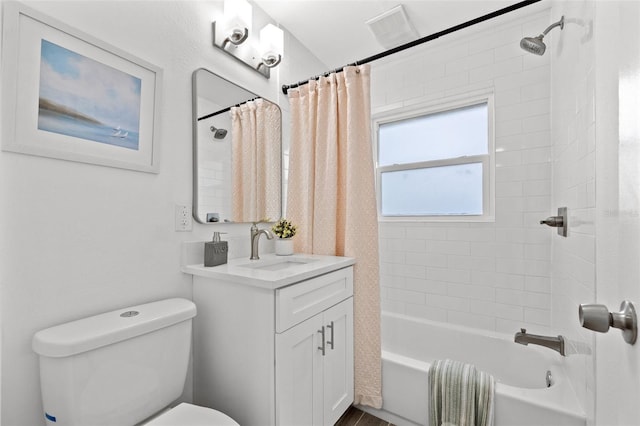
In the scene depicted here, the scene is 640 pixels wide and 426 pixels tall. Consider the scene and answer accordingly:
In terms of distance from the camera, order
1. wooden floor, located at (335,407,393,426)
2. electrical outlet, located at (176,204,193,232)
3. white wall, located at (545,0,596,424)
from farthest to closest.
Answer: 1. wooden floor, located at (335,407,393,426)
2. electrical outlet, located at (176,204,193,232)
3. white wall, located at (545,0,596,424)

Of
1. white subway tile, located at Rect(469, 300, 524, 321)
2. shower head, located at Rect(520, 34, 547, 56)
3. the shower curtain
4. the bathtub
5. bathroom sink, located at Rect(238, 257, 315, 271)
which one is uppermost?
shower head, located at Rect(520, 34, 547, 56)

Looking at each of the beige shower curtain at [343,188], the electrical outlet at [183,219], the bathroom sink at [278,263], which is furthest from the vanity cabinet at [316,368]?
the electrical outlet at [183,219]

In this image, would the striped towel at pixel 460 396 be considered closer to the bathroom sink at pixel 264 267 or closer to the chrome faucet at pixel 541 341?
the chrome faucet at pixel 541 341

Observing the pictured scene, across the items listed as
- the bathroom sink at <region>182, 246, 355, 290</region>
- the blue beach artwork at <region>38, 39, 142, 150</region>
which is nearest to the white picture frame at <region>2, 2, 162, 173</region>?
the blue beach artwork at <region>38, 39, 142, 150</region>

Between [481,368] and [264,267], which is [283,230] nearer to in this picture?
[264,267]

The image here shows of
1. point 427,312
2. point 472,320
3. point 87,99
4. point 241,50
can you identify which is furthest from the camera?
point 427,312

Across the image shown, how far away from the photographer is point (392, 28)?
2.02 m

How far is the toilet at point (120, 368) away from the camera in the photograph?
2.98 feet

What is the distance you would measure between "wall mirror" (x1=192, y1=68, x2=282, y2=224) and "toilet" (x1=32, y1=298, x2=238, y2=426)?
558 millimetres

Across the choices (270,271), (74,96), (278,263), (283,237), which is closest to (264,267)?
(278,263)

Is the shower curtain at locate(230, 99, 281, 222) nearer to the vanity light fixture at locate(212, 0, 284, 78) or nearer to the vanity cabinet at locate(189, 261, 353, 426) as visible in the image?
the vanity light fixture at locate(212, 0, 284, 78)

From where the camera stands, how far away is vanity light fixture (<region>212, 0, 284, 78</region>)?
165cm

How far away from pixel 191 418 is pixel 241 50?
72.7 inches

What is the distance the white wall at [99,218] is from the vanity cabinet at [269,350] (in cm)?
20
